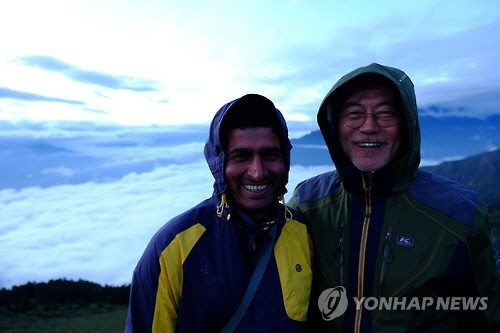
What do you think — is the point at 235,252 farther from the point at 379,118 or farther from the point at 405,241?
the point at 379,118

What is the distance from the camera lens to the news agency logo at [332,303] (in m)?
4.27

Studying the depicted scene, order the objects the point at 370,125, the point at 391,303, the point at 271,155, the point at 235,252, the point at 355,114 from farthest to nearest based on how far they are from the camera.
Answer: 1. the point at 355,114
2. the point at 370,125
3. the point at 271,155
4. the point at 391,303
5. the point at 235,252

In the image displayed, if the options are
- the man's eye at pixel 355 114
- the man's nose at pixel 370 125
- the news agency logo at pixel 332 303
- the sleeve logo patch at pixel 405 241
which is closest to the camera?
the sleeve logo patch at pixel 405 241

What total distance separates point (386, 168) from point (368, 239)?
697 millimetres

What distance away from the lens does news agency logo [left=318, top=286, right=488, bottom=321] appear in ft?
13.4

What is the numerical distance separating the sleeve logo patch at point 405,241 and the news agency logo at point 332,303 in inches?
27.0

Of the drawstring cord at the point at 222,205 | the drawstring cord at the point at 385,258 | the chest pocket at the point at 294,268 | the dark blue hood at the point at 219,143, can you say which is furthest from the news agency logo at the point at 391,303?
the dark blue hood at the point at 219,143

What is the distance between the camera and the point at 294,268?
417 cm

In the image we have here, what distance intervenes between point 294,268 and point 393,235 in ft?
3.16

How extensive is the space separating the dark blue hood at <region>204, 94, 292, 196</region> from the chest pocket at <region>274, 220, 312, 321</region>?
76cm

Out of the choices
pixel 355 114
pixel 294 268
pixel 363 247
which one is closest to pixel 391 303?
pixel 363 247

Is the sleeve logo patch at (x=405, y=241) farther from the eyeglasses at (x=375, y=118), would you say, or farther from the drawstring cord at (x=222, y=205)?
the drawstring cord at (x=222, y=205)

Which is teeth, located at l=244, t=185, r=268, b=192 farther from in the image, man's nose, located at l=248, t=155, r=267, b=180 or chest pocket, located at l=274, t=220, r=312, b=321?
chest pocket, located at l=274, t=220, r=312, b=321

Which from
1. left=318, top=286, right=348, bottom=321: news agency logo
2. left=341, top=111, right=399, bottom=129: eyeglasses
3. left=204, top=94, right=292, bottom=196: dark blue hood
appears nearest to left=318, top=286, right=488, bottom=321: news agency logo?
left=318, top=286, right=348, bottom=321: news agency logo
